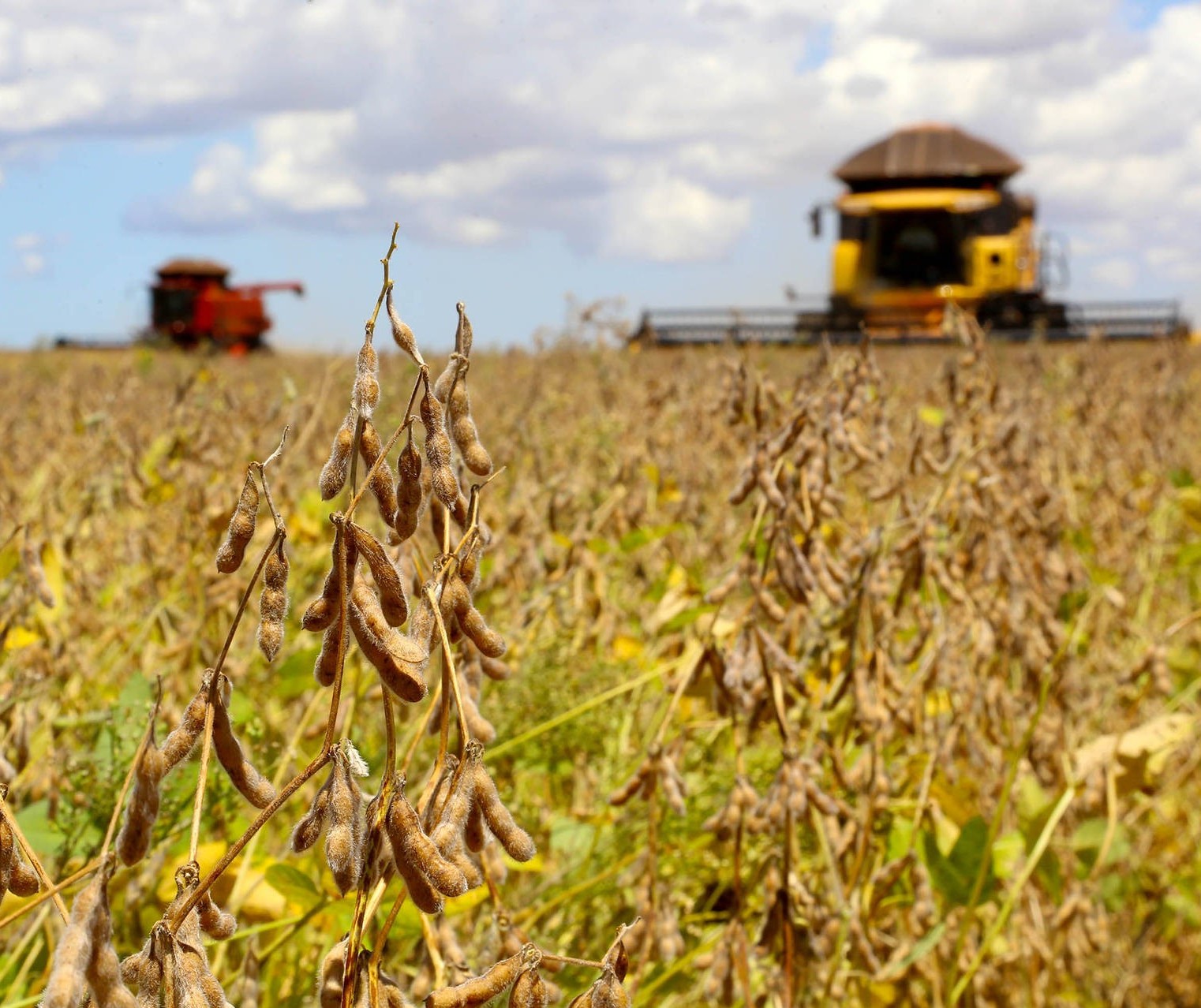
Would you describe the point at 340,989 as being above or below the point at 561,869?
above


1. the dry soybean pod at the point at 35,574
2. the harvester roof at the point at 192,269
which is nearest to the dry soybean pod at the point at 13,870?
the dry soybean pod at the point at 35,574

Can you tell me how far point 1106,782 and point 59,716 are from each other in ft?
5.13

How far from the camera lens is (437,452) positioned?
83 cm

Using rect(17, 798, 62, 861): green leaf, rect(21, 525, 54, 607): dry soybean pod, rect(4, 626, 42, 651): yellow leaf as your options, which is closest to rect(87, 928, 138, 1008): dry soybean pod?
rect(21, 525, 54, 607): dry soybean pod

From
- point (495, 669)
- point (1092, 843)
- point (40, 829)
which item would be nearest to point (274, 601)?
point (495, 669)

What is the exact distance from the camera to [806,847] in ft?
6.95

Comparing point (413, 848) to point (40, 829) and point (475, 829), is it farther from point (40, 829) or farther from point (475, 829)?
point (40, 829)

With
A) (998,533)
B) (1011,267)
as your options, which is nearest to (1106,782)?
(998,533)

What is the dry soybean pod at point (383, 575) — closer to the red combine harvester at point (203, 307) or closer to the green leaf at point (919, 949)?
the green leaf at point (919, 949)

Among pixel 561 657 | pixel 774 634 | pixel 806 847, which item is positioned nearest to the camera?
pixel 774 634

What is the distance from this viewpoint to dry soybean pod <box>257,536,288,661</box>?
80cm

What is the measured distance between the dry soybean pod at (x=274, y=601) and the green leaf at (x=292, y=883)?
55cm

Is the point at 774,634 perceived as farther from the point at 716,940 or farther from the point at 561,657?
the point at 561,657

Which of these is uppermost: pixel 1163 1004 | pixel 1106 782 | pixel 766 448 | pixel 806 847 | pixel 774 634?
pixel 766 448
